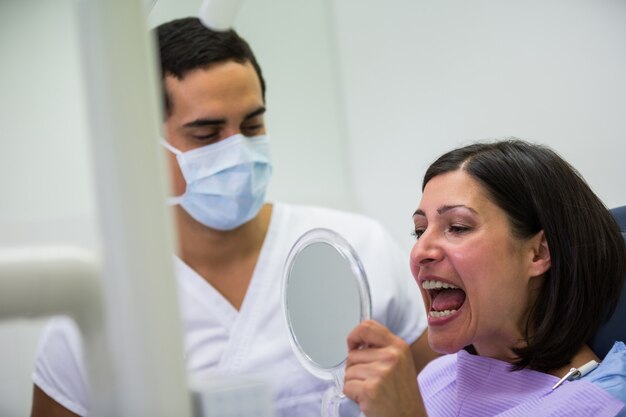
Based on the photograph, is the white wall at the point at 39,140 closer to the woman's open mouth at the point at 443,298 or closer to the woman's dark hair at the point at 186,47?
the woman's open mouth at the point at 443,298

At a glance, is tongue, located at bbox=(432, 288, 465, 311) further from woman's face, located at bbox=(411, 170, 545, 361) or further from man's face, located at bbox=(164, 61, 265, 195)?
man's face, located at bbox=(164, 61, 265, 195)

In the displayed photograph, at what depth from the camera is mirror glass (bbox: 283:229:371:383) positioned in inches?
41.8

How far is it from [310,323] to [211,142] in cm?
60

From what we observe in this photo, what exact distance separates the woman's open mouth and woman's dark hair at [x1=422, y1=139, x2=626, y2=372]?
13 cm

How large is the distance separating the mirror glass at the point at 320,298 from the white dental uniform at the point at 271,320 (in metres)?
0.36

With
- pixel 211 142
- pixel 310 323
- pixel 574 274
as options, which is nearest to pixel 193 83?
pixel 211 142

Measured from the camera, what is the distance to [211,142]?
155cm

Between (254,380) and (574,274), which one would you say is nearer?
(254,380)

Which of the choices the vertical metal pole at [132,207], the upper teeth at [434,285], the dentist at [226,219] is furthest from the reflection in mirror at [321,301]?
the vertical metal pole at [132,207]

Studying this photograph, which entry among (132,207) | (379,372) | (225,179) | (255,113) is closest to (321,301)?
(379,372)

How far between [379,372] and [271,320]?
2.35ft

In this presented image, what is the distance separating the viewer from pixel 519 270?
3.94ft

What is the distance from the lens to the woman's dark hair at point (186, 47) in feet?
5.07

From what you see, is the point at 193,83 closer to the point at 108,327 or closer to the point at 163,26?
the point at 163,26
